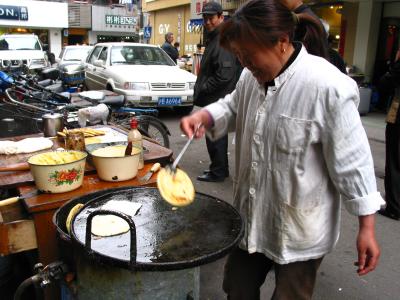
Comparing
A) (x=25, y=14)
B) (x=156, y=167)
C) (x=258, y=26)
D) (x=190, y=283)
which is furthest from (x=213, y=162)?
(x=25, y=14)

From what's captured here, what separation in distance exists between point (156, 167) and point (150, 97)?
5721 millimetres

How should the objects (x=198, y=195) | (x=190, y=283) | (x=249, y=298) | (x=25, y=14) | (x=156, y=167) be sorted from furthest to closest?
(x=25, y=14) → (x=156, y=167) → (x=198, y=195) → (x=249, y=298) → (x=190, y=283)

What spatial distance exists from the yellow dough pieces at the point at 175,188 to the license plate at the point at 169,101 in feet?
21.8

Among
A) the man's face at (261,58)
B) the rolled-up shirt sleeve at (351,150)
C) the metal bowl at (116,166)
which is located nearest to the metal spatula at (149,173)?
the metal bowl at (116,166)

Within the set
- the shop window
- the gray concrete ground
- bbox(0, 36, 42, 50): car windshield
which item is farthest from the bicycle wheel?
bbox(0, 36, 42, 50): car windshield

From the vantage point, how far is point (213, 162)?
522 centimetres

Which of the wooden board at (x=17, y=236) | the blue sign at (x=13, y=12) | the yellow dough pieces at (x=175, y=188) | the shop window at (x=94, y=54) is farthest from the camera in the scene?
the blue sign at (x=13, y=12)

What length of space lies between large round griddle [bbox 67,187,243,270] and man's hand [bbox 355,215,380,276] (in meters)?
0.50

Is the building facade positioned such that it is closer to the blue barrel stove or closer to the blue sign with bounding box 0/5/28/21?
the blue sign with bounding box 0/5/28/21

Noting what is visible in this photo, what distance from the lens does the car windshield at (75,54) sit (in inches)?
663

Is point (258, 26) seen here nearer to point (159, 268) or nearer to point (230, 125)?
point (230, 125)

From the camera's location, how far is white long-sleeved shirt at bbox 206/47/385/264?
1507 mm

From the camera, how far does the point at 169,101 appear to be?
8.41m

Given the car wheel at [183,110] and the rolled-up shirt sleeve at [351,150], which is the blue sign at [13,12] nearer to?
the car wheel at [183,110]
